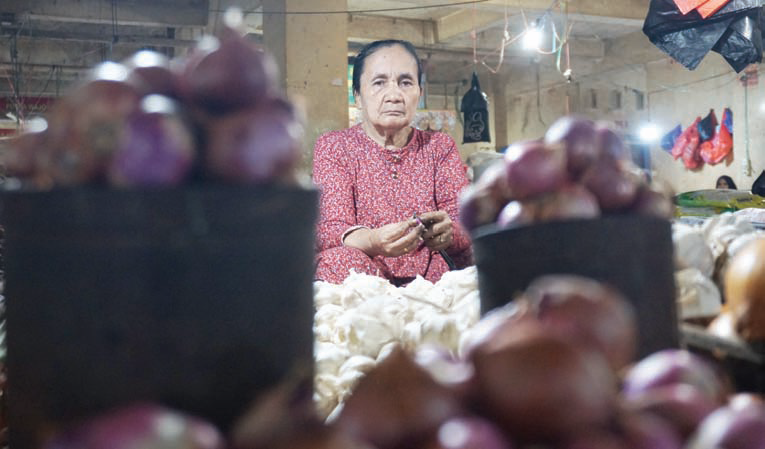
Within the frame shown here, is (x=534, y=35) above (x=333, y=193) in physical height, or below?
above

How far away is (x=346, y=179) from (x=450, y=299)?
1.60 meters

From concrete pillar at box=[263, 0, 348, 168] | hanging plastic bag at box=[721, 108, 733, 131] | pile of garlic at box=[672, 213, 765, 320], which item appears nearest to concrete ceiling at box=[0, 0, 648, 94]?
concrete pillar at box=[263, 0, 348, 168]

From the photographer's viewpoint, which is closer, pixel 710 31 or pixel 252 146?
pixel 252 146

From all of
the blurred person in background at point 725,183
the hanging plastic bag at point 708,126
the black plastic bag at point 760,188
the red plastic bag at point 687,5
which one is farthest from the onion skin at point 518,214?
the hanging plastic bag at point 708,126

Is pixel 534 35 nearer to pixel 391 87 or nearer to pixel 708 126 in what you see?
pixel 391 87

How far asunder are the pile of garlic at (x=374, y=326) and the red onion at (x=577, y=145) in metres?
0.49

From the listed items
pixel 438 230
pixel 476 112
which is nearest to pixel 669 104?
pixel 476 112

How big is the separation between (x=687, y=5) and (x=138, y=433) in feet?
15.1

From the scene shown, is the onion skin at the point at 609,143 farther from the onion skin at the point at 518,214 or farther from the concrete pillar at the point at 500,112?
the concrete pillar at the point at 500,112

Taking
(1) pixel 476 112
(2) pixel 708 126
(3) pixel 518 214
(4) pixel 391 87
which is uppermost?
(1) pixel 476 112

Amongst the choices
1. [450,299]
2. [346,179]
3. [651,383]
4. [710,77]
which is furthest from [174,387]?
[710,77]

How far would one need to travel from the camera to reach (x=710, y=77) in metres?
10.9

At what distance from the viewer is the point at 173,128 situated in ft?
2.49

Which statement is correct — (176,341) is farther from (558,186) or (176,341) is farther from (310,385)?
(558,186)
